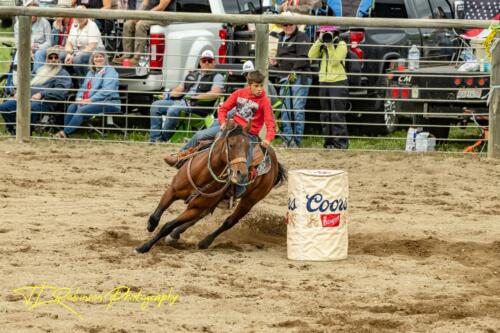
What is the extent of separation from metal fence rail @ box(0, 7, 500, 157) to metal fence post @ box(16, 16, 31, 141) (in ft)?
0.05

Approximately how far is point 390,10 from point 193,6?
3.25 metres

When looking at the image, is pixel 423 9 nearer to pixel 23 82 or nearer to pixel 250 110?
pixel 23 82

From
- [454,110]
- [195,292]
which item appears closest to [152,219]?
[195,292]

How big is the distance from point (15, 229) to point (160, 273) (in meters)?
2.18

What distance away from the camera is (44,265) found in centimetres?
946

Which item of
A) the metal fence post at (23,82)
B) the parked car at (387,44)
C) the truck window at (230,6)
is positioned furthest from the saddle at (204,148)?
the truck window at (230,6)

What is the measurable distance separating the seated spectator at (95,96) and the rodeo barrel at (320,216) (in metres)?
6.91

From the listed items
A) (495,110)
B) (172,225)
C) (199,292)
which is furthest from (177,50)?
(199,292)

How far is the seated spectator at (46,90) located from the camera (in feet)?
55.7

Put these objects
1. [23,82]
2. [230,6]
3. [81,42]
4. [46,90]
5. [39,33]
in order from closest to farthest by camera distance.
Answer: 1. [23,82]
2. [46,90]
3. [81,42]
4. [39,33]
5. [230,6]

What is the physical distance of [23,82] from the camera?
16516 millimetres

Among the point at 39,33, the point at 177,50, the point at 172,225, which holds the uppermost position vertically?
the point at 39,33

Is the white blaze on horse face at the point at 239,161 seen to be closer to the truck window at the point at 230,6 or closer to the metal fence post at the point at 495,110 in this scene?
the metal fence post at the point at 495,110

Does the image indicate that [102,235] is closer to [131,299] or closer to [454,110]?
[131,299]
